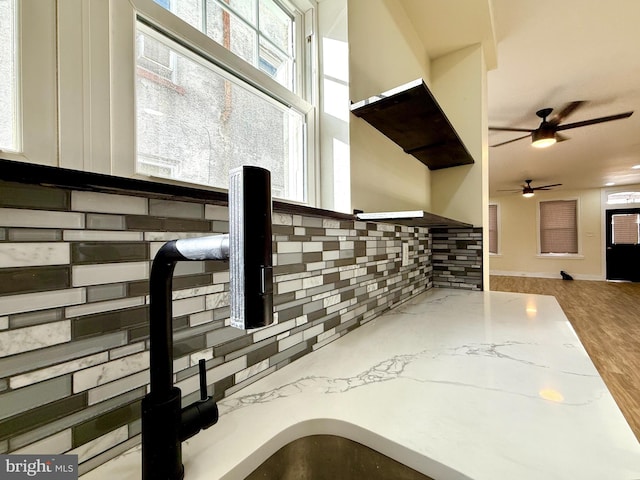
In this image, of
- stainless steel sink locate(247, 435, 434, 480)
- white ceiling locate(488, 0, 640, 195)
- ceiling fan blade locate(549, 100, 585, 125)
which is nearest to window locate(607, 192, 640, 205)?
white ceiling locate(488, 0, 640, 195)

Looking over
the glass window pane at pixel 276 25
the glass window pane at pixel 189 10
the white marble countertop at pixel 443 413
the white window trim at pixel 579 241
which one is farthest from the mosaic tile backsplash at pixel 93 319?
the white window trim at pixel 579 241

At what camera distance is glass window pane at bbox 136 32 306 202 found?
565mm

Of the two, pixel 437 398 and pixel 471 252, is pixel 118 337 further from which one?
pixel 471 252

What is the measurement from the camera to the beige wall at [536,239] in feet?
23.8

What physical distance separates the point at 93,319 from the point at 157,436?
183mm

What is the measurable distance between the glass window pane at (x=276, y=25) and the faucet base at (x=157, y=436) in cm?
100

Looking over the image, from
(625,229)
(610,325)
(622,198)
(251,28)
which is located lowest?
(610,325)

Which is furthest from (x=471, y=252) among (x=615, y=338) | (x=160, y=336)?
(x=615, y=338)

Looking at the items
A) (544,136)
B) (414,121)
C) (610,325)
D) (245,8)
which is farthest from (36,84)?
(610,325)

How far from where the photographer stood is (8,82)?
0.39 meters

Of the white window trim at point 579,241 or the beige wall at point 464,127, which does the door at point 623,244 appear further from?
the beige wall at point 464,127

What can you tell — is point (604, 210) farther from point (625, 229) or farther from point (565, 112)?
point (565, 112)

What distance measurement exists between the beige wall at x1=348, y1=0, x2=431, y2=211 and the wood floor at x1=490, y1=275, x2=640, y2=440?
5.97ft

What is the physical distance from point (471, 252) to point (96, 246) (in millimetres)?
1893
